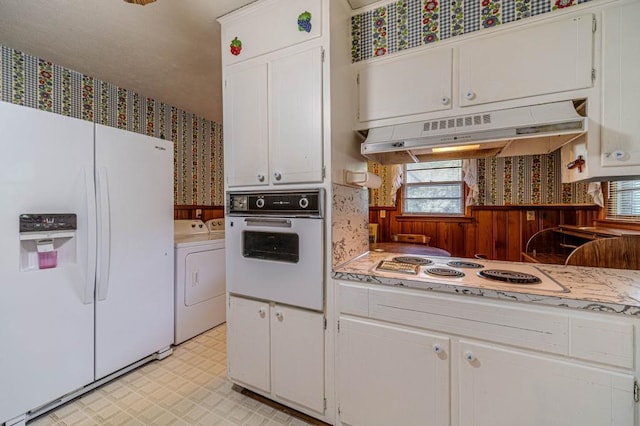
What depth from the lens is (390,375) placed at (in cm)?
131

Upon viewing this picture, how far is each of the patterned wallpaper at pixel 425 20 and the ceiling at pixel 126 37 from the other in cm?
78

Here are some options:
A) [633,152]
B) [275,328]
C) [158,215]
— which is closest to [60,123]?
[158,215]


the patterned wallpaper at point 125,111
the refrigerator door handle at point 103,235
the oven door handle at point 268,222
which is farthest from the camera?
the patterned wallpaper at point 125,111

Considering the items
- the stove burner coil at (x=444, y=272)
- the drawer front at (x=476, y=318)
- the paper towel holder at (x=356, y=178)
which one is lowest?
the drawer front at (x=476, y=318)

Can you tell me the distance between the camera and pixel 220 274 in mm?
2836

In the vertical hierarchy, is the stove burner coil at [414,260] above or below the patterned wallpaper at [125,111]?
below

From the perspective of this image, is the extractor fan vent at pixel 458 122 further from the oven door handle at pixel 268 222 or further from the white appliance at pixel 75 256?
the white appliance at pixel 75 256

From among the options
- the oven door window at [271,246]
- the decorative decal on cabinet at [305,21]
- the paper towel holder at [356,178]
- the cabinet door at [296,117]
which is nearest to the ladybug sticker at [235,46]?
the cabinet door at [296,117]

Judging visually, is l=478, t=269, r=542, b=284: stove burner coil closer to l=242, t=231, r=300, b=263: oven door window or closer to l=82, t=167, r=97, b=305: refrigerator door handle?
l=242, t=231, r=300, b=263: oven door window

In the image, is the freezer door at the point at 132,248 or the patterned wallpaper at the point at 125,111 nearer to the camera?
the freezer door at the point at 132,248

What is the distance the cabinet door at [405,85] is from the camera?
4.94ft

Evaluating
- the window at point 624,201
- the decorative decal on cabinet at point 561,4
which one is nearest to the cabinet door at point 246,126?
the decorative decal on cabinet at point 561,4

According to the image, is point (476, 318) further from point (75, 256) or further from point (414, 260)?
point (75, 256)

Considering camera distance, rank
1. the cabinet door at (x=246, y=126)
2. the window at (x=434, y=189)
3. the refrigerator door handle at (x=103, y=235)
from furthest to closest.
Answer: the window at (x=434, y=189)
the refrigerator door handle at (x=103, y=235)
the cabinet door at (x=246, y=126)
